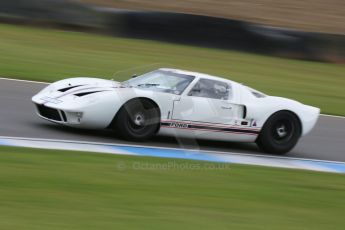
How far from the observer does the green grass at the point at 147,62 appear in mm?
15281

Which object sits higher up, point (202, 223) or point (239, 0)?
point (239, 0)

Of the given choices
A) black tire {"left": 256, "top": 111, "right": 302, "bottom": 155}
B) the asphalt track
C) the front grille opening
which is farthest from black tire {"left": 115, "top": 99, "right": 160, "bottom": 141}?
black tire {"left": 256, "top": 111, "right": 302, "bottom": 155}

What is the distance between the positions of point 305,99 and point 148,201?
31.5ft

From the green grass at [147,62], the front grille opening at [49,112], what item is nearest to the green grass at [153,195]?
the front grille opening at [49,112]

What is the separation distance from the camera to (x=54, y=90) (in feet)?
31.3

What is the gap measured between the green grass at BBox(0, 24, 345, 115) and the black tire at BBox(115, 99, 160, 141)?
4925 mm

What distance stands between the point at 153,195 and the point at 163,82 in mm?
3188

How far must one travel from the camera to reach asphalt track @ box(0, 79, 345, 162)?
30.9 feet

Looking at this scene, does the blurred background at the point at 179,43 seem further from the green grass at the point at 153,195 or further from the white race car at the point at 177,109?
the green grass at the point at 153,195

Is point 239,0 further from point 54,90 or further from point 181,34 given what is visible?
point 54,90

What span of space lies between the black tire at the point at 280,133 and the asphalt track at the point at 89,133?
0.66 ft

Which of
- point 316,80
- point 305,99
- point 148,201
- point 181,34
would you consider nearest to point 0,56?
point 181,34

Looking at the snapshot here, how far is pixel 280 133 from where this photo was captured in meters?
10.4

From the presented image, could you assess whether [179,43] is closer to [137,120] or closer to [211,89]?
[211,89]
